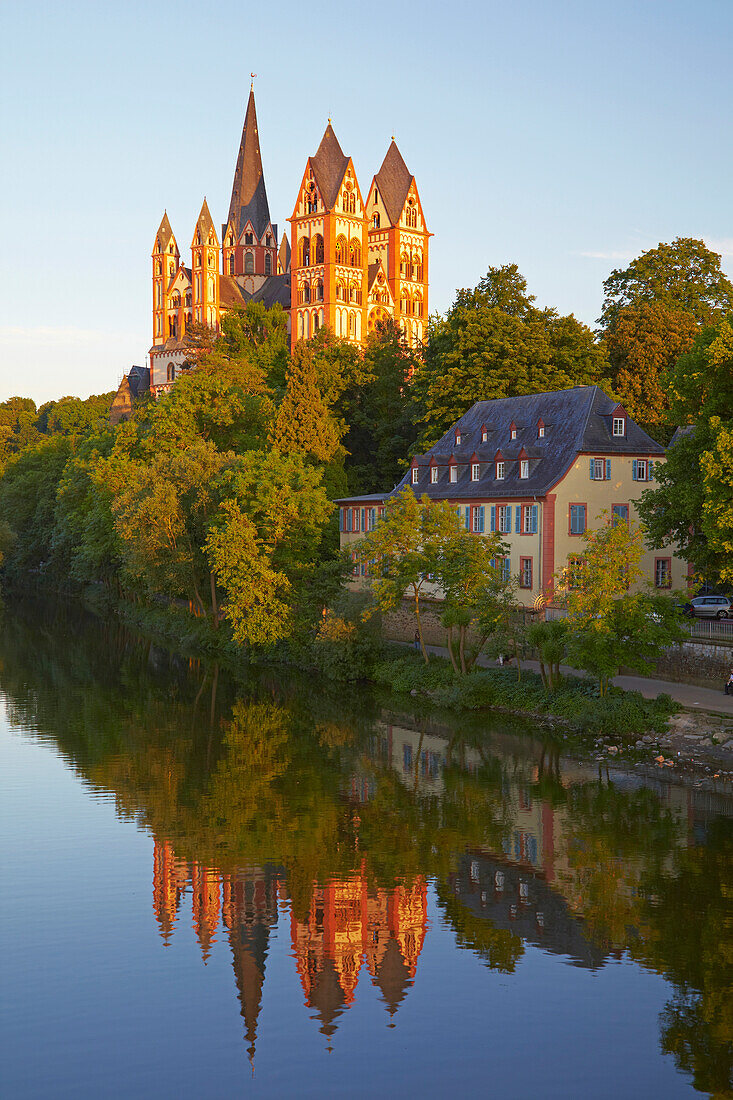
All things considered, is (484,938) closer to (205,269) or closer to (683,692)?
(683,692)

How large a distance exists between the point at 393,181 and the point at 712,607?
304 ft

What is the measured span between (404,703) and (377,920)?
21504mm

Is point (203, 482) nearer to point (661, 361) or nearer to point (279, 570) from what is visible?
point (279, 570)

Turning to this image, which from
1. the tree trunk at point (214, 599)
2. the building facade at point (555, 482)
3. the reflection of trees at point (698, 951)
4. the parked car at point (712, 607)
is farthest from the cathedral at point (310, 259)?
the reflection of trees at point (698, 951)

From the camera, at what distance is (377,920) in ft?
68.3

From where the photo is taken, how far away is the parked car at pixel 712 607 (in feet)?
150

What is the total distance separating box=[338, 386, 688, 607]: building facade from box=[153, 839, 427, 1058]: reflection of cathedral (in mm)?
24466

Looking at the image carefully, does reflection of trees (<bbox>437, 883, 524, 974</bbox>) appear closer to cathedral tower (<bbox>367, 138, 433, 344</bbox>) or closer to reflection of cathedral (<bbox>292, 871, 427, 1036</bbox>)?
reflection of cathedral (<bbox>292, 871, 427, 1036</bbox>)

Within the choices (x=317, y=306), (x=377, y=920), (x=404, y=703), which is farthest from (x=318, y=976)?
(x=317, y=306)

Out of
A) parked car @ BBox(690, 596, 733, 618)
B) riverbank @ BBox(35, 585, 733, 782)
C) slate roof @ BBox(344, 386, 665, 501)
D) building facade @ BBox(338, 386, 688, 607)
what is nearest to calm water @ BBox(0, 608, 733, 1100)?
riverbank @ BBox(35, 585, 733, 782)

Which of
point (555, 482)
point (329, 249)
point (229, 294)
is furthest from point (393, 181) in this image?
point (555, 482)

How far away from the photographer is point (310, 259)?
12044 centimetres

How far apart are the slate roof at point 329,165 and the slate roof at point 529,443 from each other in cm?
6965

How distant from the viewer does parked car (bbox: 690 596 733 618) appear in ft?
150
